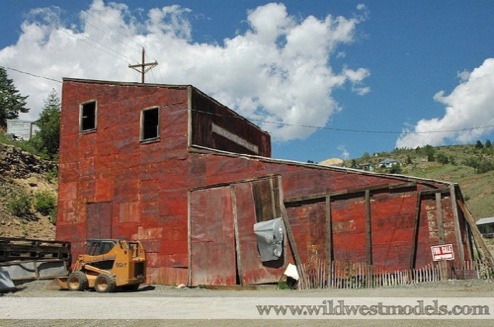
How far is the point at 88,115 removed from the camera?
1001 inches

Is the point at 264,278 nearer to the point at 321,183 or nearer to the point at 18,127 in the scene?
the point at 321,183

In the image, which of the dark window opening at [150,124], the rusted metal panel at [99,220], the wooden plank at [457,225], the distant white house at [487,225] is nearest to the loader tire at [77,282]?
the rusted metal panel at [99,220]

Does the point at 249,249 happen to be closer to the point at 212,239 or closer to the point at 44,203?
the point at 212,239

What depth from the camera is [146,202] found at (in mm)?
22281

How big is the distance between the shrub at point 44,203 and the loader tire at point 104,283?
66.9ft

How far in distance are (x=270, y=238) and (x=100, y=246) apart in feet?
20.8

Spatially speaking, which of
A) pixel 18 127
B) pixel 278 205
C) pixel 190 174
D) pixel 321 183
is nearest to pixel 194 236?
pixel 190 174

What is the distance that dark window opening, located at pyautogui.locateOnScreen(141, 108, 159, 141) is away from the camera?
75.9 feet

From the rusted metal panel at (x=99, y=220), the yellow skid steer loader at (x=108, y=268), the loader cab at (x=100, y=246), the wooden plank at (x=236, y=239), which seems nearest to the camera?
the yellow skid steer loader at (x=108, y=268)

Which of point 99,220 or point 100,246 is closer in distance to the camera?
point 100,246

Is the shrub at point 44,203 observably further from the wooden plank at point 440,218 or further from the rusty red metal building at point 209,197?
the wooden plank at point 440,218

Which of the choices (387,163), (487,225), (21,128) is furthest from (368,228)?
(387,163)

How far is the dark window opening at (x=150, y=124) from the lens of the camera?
2314 cm

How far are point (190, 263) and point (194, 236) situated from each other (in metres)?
1.10
